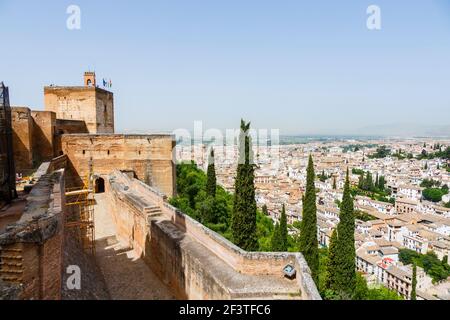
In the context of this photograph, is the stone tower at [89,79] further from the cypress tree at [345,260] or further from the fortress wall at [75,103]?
the cypress tree at [345,260]

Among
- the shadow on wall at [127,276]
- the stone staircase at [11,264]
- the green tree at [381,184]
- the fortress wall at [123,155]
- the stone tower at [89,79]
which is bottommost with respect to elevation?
the green tree at [381,184]

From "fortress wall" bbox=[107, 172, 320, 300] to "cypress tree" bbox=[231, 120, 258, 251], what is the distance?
14.3ft

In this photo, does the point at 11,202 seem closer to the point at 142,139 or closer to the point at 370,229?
the point at 142,139

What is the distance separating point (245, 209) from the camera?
14680 mm

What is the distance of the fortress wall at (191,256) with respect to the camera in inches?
248

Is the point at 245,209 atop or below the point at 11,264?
below

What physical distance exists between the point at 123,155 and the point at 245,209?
775 centimetres

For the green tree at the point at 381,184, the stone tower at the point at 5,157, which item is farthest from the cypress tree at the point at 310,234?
the green tree at the point at 381,184

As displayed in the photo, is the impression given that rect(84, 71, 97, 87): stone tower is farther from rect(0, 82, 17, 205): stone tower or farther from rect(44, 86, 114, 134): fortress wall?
rect(0, 82, 17, 205): stone tower

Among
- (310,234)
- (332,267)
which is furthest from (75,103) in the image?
(332,267)

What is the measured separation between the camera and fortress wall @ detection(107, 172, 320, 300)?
20.6 ft

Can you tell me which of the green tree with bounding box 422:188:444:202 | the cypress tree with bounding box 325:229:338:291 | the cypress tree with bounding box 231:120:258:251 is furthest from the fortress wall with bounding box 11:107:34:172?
the green tree with bounding box 422:188:444:202

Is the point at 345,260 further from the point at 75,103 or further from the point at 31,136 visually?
the point at 75,103

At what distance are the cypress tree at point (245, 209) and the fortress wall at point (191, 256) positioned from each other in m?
4.35
